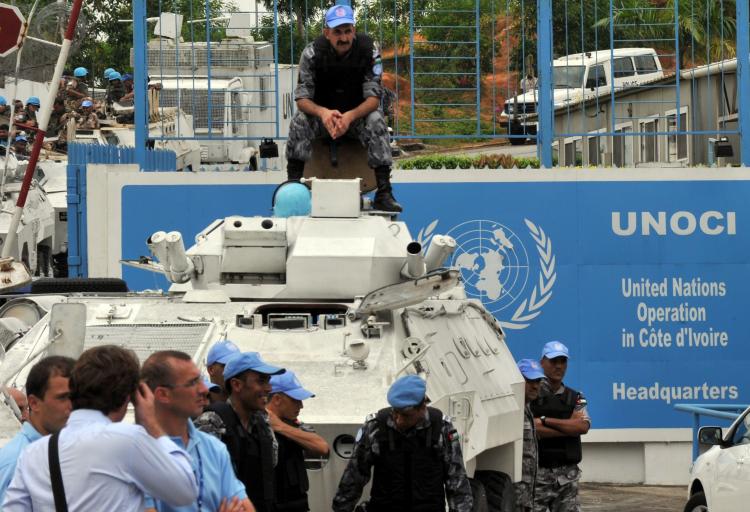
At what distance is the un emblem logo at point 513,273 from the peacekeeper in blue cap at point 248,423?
838cm

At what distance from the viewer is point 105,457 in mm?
6078

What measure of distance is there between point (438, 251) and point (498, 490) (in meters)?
1.73

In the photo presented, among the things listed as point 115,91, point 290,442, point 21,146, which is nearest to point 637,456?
point 290,442

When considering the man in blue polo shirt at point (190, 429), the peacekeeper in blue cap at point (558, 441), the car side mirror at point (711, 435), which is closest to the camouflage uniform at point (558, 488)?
the peacekeeper in blue cap at point (558, 441)

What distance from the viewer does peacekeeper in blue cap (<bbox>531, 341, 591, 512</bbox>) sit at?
12828 mm

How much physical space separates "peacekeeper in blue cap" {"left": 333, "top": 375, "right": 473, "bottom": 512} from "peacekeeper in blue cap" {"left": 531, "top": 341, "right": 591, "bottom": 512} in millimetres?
3476

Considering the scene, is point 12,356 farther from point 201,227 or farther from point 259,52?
point 259,52

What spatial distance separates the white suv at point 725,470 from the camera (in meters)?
11.2

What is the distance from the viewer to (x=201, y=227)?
1694 centimetres

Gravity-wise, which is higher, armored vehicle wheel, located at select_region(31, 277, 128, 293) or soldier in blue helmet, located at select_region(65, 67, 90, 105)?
soldier in blue helmet, located at select_region(65, 67, 90, 105)

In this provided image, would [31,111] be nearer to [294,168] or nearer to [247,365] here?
[294,168]

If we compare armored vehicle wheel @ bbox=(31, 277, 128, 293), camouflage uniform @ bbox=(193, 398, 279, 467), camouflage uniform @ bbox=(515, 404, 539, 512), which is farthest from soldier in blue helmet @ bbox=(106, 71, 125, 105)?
camouflage uniform @ bbox=(193, 398, 279, 467)

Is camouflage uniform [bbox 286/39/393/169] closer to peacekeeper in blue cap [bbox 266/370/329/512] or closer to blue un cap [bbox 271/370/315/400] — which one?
peacekeeper in blue cap [bbox 266/370/329/512]

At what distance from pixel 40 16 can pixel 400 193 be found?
7.75 m
